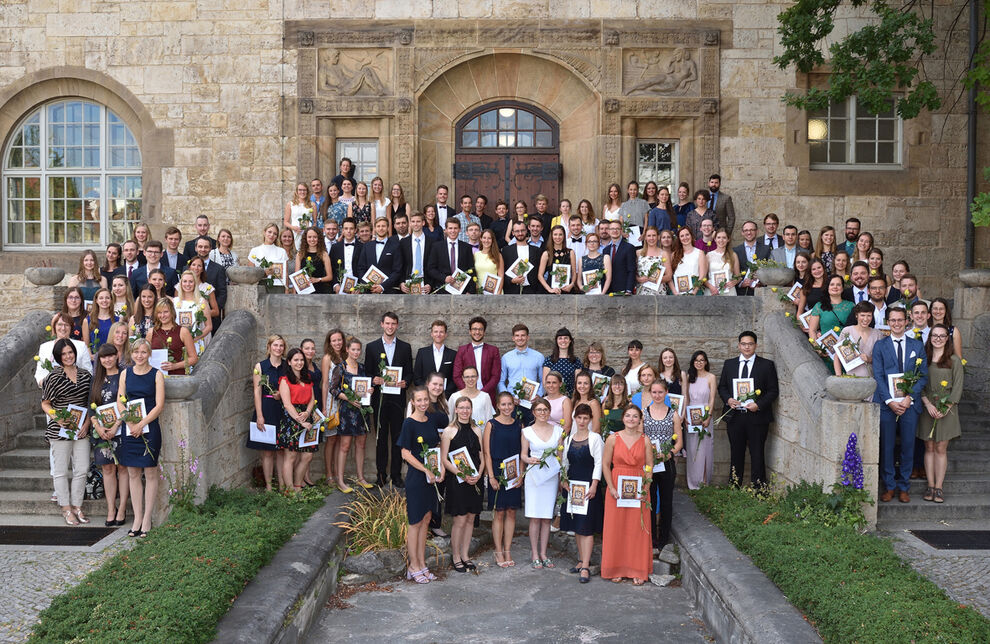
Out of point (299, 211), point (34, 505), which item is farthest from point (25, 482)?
point (299, 211)

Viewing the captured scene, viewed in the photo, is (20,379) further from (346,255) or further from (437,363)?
(437,363)

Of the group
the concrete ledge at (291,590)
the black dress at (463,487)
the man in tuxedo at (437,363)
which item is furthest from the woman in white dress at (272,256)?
the black dress at (463,487)

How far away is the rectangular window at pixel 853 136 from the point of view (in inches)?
626

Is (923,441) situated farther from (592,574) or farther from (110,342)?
(110,342)

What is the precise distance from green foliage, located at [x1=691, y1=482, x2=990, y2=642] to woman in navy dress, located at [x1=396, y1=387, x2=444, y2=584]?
9.14ft

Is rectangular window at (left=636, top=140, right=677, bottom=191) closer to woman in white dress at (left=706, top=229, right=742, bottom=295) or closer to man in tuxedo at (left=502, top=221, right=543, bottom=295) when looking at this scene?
woman in white dress at (left=706, top=229, right=742, bottom=295)

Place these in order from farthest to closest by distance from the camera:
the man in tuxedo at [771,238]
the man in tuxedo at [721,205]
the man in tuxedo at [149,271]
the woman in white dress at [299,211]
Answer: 1. the man in tuxedo at [721,205]
2. the woman in white dress at [299,211]
3. the man in tuxedo at [771,238]
4. the man in tuxedo at [149,271]

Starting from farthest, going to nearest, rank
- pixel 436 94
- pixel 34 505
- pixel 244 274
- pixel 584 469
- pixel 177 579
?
pixel 436 94 → pixel 244 274 → pixel 34 505 → pixel 584 469 → pixel 177 579

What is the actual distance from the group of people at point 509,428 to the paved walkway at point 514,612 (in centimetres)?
27

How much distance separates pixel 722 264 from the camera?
11.6 m

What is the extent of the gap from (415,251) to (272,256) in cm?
173

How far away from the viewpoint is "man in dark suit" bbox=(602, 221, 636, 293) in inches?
451

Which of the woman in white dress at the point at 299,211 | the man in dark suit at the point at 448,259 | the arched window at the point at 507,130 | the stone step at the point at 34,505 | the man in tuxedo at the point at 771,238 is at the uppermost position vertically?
the arched window at the point at 507,130

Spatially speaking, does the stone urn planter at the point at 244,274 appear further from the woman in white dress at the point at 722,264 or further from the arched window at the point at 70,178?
the arched window at the point at 70,178
